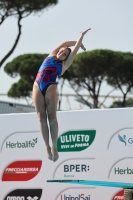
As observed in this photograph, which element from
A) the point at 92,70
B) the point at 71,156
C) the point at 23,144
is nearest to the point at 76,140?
the point at 71,156

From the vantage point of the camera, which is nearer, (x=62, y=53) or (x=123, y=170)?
(x=62, y=53)

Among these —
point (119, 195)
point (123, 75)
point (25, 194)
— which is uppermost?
point (119, 195)

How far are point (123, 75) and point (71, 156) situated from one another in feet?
119

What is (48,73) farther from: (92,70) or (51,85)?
(92,70)

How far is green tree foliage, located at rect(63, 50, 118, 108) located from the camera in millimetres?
41219

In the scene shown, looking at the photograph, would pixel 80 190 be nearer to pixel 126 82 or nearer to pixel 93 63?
pixel 93 63

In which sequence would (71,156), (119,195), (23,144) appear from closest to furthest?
A: (119,195) < (71,156) < (23,144)

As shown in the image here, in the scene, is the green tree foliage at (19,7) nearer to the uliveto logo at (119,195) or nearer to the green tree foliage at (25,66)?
the green tree foliage at (25,66)

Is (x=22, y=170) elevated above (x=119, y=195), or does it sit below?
above

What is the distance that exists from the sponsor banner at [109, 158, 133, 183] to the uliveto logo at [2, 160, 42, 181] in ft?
4.57

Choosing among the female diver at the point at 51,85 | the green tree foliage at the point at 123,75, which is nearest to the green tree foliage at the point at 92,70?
the green tree foliage at the point at 123,75

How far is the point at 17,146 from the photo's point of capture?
420 inches

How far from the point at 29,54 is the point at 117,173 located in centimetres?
3615

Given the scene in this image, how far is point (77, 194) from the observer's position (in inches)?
394
